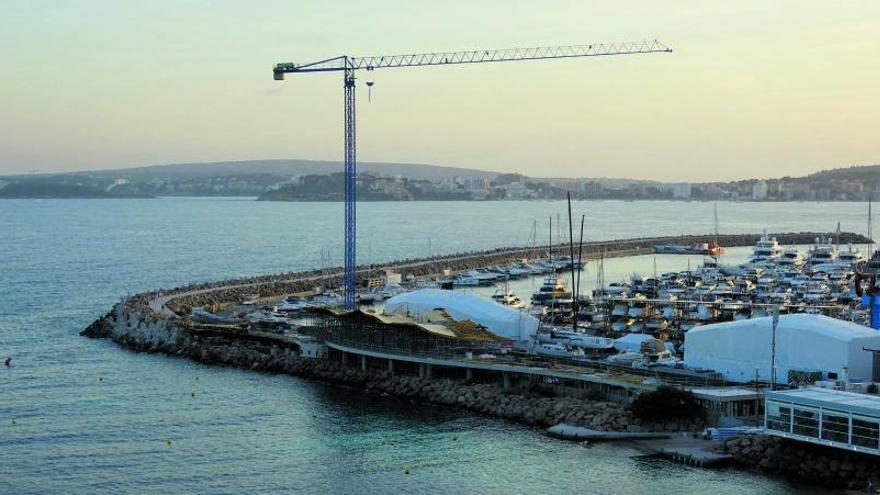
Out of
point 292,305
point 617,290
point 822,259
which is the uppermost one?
point 822,259

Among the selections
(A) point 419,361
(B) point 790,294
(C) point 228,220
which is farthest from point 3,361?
(C) point 228,220

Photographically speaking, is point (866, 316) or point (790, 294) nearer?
point (866, 316)

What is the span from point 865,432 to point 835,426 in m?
0.64

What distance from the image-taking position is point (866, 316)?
40656 mm

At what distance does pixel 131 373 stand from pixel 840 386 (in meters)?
20.3

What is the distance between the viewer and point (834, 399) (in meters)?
24.1

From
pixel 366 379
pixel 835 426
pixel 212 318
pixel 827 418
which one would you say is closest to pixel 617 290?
pixel 212 318

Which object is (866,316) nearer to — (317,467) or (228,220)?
(317,467)

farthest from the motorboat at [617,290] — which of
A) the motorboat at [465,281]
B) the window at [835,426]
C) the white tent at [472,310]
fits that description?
the window at [835,426]

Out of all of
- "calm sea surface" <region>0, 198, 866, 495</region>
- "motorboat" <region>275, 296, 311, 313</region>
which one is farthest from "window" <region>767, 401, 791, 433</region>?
"motorboat" <region>275, 296, 311, 313</region>

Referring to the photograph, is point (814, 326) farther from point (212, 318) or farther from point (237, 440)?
point (212, 318)

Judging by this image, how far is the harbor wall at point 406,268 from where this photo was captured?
54.9 meters

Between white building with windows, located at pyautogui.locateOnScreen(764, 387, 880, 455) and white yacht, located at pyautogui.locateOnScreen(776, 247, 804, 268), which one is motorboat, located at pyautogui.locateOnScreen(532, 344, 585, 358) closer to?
white building with windows, located at pyautogui.locateOnScreen(764, 387, 880, 455)

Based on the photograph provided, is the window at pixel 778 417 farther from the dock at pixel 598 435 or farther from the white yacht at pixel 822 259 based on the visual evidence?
the white yacht at pixel 822 259
